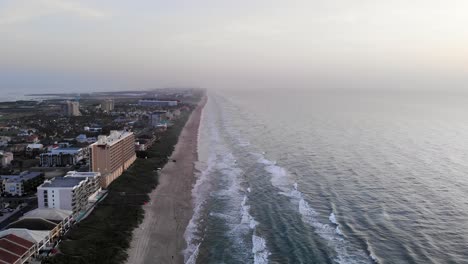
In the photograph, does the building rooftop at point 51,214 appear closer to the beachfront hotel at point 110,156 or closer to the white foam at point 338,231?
the beachfront hotel at point 110,156

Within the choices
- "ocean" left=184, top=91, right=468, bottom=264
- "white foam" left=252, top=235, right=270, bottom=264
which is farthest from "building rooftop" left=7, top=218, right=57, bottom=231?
"white foam" left=252, top=235, right=270, bottom=264

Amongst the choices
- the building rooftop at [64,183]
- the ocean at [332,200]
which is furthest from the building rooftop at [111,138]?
the ocean at [332,200]

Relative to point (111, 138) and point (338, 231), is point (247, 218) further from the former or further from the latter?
point (111, 138)

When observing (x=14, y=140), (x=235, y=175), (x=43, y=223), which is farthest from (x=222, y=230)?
(x=14, y=140)

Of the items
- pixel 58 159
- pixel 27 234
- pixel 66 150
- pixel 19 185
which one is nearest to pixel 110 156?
pixel 19 185

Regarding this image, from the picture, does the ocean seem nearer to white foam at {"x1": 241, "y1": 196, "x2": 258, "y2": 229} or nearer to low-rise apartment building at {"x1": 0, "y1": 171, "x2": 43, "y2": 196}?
white foam at {"x1": 241, "y1": 196, "x2": 258, "y2": 229}

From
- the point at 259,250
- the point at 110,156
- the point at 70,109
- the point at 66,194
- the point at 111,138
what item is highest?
the point at 111,138

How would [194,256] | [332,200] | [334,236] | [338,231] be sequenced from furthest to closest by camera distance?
[332,200] < [338,231] < [334,236] < [194,256]
